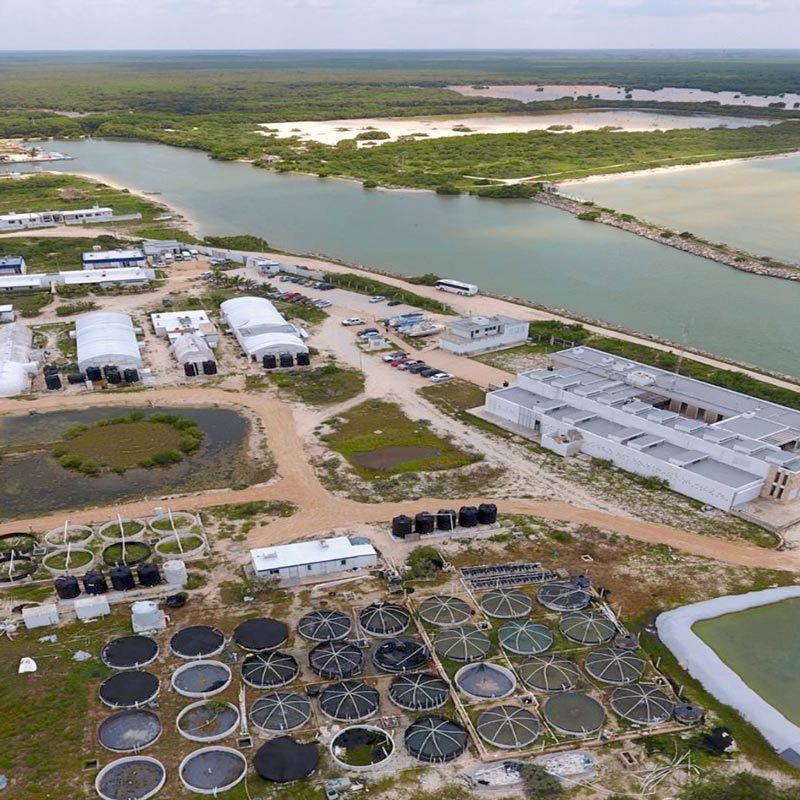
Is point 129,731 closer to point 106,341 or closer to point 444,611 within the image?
point 444,611

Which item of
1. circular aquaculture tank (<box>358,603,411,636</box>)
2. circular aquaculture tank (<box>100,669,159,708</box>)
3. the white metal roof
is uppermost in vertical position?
the white metal roof

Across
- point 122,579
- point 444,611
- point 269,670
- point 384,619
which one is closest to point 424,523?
point 444,611

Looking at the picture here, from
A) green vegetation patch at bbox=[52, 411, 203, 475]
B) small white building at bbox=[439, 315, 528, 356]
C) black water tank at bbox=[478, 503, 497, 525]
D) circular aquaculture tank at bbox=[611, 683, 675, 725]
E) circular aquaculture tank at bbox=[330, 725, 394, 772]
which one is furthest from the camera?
small white building at bbox=[439, 315, 528, 356]

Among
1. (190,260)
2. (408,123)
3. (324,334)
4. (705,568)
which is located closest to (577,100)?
(408,123)

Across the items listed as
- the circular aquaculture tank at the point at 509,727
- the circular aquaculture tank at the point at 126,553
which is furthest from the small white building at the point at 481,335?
the circular aquaculture tank at the point at 509,727

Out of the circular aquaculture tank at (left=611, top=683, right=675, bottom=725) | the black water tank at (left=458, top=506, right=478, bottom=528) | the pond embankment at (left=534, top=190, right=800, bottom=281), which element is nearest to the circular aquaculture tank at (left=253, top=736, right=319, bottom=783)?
the circular aquaculture tank at (left=611, top=683, right=675, bottom=725)

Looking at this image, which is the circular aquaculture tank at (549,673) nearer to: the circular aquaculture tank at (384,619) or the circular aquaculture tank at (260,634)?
the circular aquaculture tank at (384,619)

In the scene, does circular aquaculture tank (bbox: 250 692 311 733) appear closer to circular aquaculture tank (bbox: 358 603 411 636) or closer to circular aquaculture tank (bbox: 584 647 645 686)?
circular aquaculture tank (bbox: 358 603 411 636)
